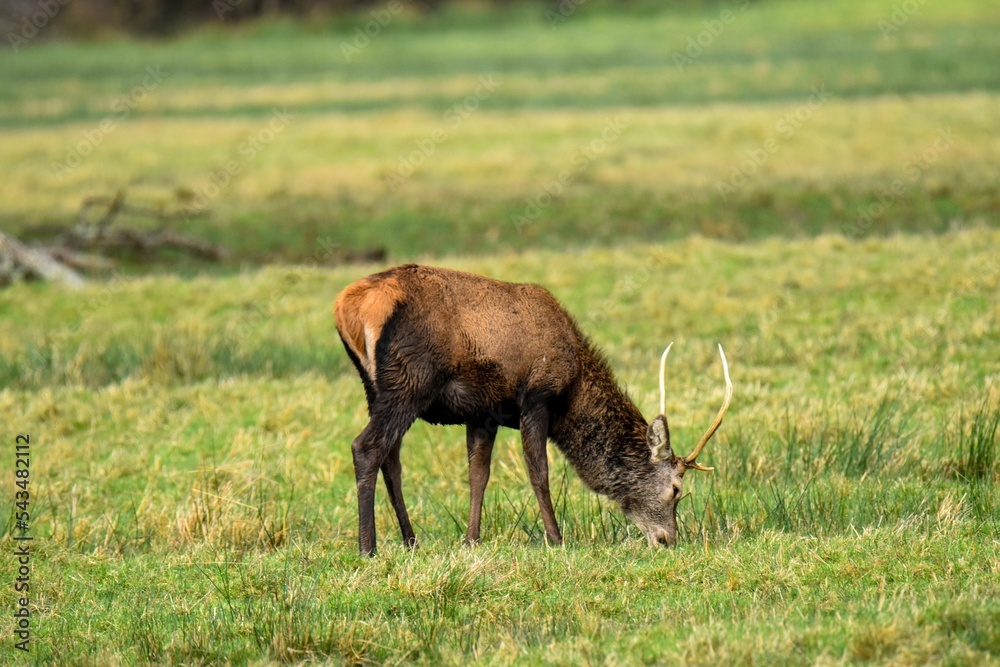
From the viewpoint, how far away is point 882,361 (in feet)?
42.8

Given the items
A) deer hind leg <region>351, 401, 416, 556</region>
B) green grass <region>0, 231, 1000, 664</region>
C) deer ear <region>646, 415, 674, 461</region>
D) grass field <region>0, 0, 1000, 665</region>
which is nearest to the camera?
green grass <region>0, 231, 1000, 664</region>

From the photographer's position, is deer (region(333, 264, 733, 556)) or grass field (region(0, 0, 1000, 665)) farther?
deer (region(333, 264, 733, 556))

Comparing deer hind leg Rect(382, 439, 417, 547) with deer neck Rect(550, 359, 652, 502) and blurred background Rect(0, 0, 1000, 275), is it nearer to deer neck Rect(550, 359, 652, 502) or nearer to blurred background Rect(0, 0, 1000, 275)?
deer neck Rect(550, 359, 652, 502)

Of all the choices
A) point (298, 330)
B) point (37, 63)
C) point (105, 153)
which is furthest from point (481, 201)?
point (37, 63)

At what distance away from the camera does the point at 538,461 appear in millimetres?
8625

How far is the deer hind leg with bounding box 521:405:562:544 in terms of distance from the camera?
339 inches

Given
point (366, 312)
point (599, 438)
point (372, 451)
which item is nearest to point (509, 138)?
point (599, 438)

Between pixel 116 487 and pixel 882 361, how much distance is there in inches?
287

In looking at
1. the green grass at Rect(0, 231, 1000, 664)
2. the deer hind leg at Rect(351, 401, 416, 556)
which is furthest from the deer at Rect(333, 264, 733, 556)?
the green grass at Rect(0, 231, 1000, 664)

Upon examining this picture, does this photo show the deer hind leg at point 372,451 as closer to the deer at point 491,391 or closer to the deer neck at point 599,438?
the deer at point 491,391

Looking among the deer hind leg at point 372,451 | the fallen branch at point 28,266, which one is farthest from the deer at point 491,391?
the fallen branch at point 28,266

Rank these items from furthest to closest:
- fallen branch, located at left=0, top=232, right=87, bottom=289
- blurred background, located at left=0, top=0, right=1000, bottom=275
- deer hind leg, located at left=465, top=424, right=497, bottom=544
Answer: blurred background, located at left=0, top=0, right=1000, bottom=275
fallen branch, located at left=0, top=232, right=87, bottom=289
deer hind leg, located at left=465, top=424, right=497, bottom=544

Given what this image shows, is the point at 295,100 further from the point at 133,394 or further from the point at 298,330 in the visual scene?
the point at 133,394

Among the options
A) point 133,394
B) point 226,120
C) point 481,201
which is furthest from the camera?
point 226,120
